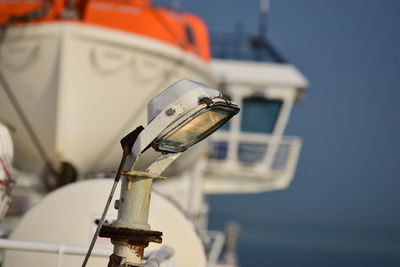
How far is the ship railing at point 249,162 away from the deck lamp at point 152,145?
14.6 meters

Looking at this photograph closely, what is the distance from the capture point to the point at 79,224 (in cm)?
501

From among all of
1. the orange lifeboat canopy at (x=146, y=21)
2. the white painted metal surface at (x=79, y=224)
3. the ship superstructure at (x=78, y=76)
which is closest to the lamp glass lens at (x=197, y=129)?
the white painted metal surface at (x=79, y=224)

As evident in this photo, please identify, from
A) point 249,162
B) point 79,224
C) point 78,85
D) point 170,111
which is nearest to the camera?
point 170,111

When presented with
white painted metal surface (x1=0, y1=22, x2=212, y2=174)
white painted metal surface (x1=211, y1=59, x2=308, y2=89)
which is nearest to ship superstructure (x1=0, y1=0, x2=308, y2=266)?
white painted metal surface (x1=0, y1=22, x2=212, y2=174)

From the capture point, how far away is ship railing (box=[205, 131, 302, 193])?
1811cm

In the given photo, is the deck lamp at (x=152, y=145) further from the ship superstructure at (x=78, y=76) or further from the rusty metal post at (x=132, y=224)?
the ship superstructure at (x=78, y=76)

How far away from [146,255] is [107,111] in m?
6.66

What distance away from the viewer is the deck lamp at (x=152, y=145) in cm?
314

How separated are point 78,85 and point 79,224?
235 inches

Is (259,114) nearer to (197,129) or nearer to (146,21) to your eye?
(146,21)

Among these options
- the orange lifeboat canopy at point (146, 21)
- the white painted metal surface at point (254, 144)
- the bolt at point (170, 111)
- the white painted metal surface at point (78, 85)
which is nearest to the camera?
the bolt at point (170, 111)

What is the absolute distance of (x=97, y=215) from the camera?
16.5 ft

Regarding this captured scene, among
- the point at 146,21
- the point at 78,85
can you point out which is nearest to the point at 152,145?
the point at 78,85

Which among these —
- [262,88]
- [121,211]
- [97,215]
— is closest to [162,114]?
[121,211]
